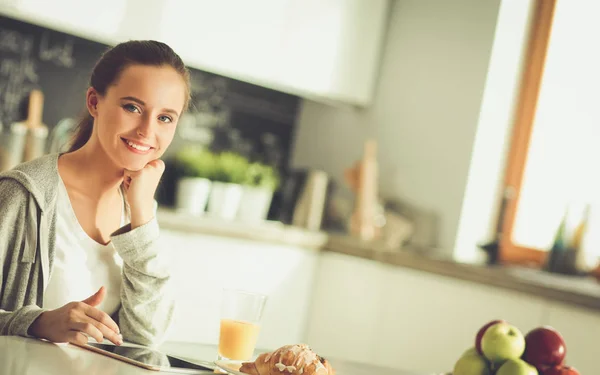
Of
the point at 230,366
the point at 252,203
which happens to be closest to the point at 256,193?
the point at 252,203

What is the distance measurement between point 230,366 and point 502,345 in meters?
0.50

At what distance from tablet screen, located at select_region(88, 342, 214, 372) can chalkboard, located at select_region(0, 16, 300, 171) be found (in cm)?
164

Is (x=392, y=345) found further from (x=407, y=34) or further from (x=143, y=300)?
(x=143, y=300)

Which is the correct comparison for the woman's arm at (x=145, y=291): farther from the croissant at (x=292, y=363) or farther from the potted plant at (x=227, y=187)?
the potted plant at (x=227, y=187)

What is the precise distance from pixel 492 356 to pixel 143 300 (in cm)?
63

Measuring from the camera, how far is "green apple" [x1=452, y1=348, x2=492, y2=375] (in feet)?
4.88

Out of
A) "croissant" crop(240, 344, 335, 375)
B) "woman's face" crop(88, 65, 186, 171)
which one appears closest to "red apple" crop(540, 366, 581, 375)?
"croissant" crop(240, 344, 335, 375)

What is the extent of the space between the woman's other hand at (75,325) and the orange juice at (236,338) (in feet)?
0.60

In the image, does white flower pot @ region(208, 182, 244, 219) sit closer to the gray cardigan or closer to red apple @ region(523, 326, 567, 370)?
the gray cardigan

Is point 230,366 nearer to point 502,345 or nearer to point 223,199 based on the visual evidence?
point 502,345

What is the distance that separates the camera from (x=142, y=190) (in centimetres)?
147

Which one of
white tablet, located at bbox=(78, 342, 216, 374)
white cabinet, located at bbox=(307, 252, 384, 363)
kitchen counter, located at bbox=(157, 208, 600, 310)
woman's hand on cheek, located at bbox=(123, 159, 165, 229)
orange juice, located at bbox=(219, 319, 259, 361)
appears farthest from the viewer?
white cabinet, located at bbox=(307, 252, 384, 363)

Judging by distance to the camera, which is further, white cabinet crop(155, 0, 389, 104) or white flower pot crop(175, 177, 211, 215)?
white flower pot crop(175, 177, 211, 215)

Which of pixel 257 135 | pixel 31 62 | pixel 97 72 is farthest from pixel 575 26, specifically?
pixel 97 72
